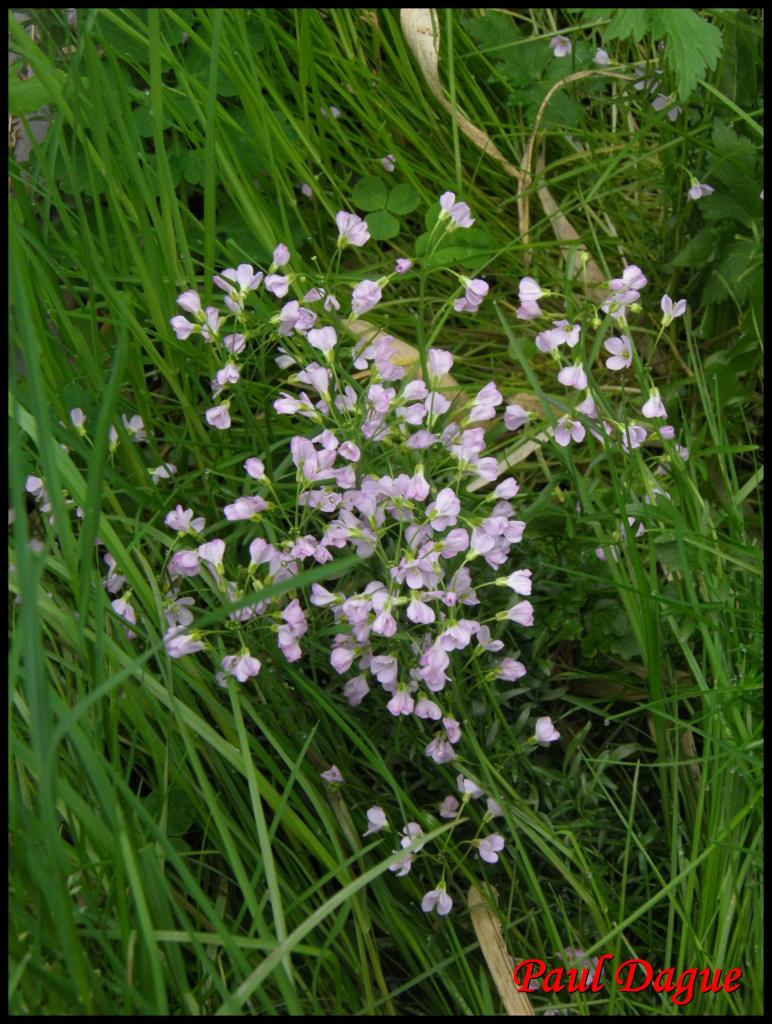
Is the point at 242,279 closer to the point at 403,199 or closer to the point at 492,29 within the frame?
the point at 403,199

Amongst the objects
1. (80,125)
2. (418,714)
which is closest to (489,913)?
(418,714)

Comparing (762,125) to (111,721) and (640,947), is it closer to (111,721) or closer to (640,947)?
(640,947)

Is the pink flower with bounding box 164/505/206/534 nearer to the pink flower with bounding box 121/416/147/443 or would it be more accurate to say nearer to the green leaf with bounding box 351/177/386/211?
the pink flower with bounding box 121/416/147/443

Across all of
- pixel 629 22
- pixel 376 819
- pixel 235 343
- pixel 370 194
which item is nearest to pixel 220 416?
Answer: pixel 235 343

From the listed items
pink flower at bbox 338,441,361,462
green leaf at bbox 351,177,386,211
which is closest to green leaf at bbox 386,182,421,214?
green leaf at bbox 351,177,386,211

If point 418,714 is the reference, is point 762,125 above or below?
above

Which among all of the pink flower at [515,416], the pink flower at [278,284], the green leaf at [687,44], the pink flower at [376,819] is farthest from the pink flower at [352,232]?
the pink flower at [376,819]
